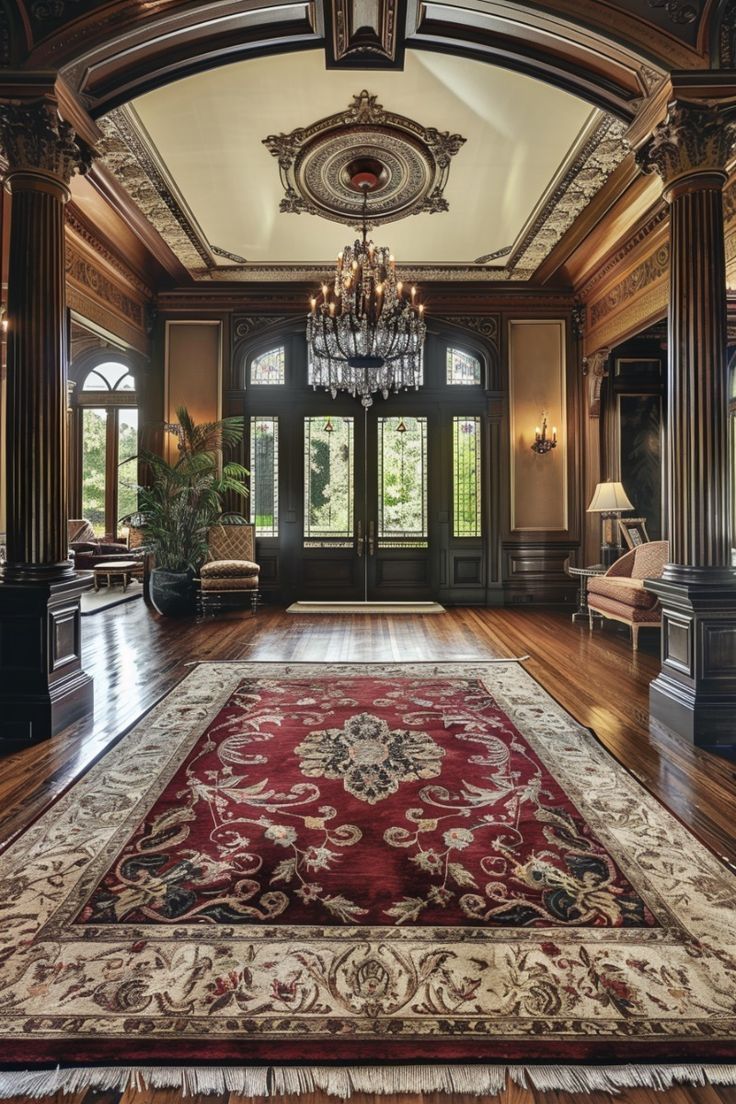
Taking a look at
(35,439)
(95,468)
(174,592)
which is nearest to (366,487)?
(174,592)

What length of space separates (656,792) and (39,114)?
4.47 m

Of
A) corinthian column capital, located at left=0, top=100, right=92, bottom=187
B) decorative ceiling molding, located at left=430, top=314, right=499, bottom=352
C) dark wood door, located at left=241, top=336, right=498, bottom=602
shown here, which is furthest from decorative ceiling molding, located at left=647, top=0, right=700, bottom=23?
dark wood door, located at left=241, top=336, right=498, bottom=602

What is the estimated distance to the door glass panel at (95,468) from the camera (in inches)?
501

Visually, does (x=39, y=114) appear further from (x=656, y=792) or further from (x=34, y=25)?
(x=656, y=792)

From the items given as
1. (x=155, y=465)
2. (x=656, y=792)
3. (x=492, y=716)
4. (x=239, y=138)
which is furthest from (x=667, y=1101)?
(x=155, y=465)

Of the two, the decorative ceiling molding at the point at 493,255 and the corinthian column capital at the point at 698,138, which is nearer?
the corinthian column capital at the point at 698,138

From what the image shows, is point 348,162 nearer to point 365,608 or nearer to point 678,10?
point 678,10

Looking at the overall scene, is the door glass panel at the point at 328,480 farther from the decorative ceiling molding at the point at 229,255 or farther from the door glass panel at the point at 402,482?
the decorative ceiling molding at the point at 229,255

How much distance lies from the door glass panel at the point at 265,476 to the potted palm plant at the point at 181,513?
29.5 inches

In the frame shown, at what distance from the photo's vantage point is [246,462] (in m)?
8.02

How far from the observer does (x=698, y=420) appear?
3.25 meters

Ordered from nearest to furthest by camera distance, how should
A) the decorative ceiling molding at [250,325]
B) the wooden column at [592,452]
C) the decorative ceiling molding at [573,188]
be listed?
the decorative ceiling molding at [573,188] → the wooden column at [592,452] → the decorative ceiling molding at [250,325]

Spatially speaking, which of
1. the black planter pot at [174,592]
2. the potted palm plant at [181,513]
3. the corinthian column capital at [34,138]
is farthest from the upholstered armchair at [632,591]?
the corinthian column capital at [34,138]

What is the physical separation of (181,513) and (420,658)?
140 inches
